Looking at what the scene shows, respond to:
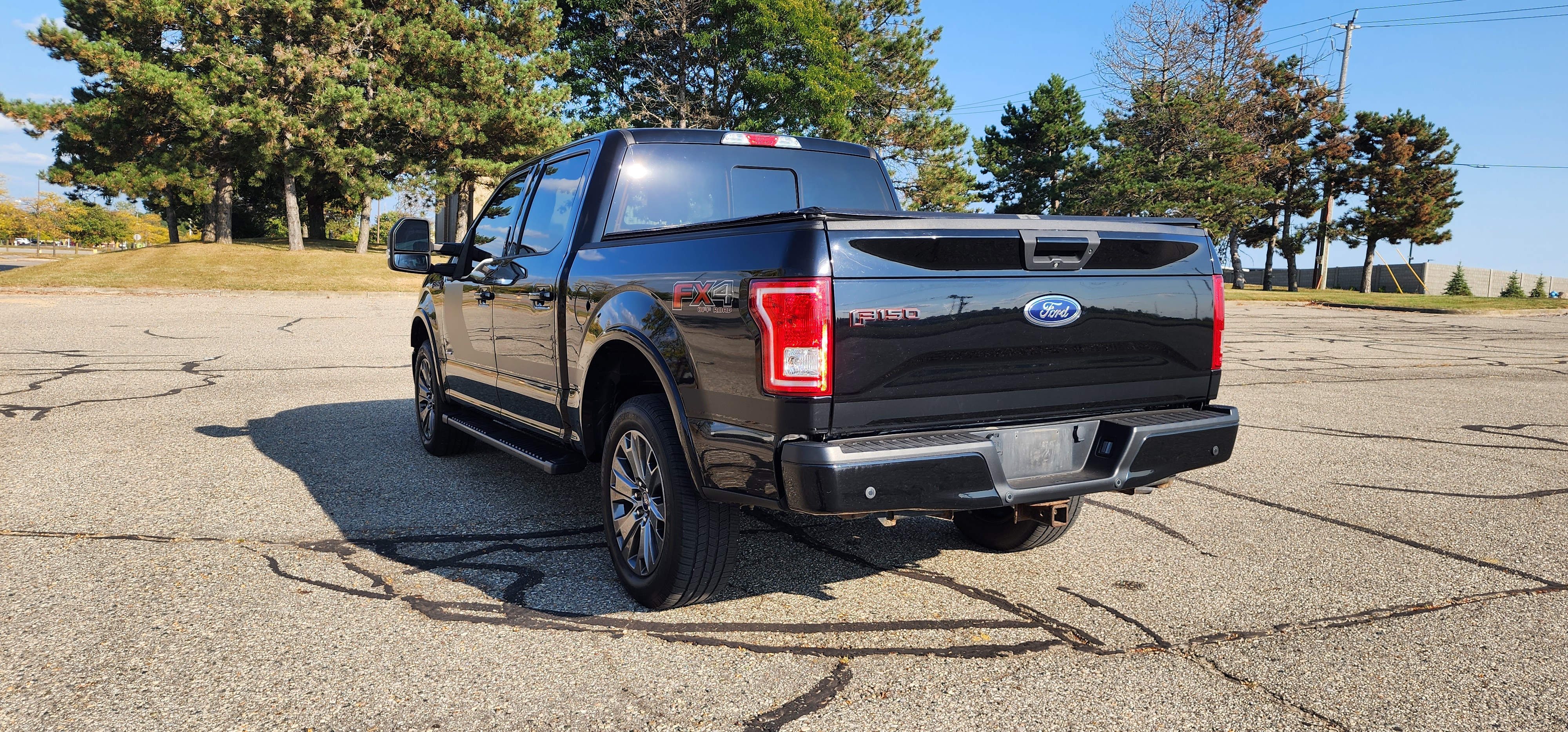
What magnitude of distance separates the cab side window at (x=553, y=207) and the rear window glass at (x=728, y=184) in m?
0.29

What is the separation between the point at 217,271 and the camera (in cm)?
3033

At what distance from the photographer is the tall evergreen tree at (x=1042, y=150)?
172ft

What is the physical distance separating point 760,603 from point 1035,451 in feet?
4.16

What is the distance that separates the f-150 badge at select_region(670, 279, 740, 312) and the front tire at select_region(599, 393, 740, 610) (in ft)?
1.46

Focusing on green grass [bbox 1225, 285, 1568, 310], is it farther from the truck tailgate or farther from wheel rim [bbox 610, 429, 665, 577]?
wheel rim [bbox 610, 429, 665, 577]

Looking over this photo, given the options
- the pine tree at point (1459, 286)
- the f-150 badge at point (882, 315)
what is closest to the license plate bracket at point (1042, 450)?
the f-150 badge at point (882, 315)

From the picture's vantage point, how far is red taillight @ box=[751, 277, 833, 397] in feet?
9.77

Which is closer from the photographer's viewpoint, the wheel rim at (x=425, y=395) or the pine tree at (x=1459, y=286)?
the wheel rim at (x=425, y=395)

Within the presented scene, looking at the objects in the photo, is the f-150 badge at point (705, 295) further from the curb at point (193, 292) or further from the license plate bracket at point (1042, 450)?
the curb at point (193, 292)

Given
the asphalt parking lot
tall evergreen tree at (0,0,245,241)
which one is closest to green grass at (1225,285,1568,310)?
the asphalt parking lot

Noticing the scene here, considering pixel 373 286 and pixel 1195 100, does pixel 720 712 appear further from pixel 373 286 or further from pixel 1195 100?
pixel 1195 100

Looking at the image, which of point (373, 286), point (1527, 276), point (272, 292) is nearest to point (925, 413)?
point (272, 292)

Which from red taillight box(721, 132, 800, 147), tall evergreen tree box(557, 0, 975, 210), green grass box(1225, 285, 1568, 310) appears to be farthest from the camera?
tall evergreen tree box(557, 0, 975, 210)

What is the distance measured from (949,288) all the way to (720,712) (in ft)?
4.96
